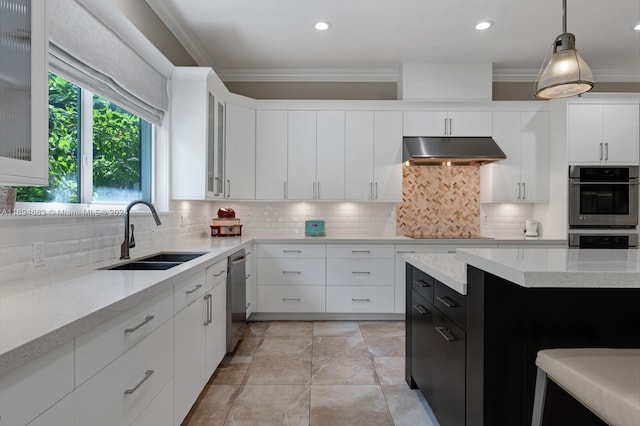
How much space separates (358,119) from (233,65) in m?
1.61

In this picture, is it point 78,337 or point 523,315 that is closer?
point 78,337

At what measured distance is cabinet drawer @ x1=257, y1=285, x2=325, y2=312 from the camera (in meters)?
3.88

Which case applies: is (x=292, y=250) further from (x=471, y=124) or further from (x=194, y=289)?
(x=471, y=124)

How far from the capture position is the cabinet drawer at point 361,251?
3900 mm

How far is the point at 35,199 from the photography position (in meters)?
1.82

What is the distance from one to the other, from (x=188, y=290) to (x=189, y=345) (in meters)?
0.31

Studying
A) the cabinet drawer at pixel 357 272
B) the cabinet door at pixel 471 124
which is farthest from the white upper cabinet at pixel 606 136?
the cabinet drawer at pixel 357 272

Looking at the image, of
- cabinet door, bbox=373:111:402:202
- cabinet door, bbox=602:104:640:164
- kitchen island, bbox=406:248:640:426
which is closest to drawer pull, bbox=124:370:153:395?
kitchen island, bbox=406:248:640:426

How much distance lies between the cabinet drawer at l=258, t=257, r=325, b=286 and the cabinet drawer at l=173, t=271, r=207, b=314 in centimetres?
166

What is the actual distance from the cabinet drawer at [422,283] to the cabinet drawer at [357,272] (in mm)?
1549

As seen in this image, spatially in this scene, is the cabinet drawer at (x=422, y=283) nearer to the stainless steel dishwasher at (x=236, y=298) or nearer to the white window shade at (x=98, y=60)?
the stainless steel dishwasher at (x=236, y=298)

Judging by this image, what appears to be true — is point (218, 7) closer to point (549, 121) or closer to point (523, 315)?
point (523, 315)

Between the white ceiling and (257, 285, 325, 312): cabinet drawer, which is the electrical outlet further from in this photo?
(257, 285, 325, 312): cabinet drawer

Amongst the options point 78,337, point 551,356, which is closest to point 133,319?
point 78,337
